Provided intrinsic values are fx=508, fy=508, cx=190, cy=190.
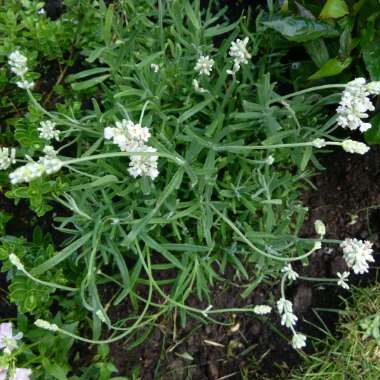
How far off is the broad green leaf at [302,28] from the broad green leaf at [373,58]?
0.35 feet

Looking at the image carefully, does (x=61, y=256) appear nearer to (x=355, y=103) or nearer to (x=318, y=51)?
(x=355, y=103)

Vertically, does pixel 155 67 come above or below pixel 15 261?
above

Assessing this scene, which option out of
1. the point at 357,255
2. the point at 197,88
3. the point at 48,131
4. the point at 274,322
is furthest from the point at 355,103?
the point at 274,322

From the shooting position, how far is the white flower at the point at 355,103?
109 centimetres

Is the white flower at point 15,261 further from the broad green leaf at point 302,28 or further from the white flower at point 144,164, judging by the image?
the broad green leaf at point 302,28

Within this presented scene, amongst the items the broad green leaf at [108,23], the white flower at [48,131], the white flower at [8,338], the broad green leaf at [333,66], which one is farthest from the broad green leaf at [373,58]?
the white flower at [8,338]

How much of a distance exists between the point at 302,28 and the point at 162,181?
0.59 meters

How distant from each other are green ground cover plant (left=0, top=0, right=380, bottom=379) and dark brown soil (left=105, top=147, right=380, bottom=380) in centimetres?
8

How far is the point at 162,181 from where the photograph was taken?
1.45 m

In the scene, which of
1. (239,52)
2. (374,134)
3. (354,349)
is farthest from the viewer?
A: (354,349)

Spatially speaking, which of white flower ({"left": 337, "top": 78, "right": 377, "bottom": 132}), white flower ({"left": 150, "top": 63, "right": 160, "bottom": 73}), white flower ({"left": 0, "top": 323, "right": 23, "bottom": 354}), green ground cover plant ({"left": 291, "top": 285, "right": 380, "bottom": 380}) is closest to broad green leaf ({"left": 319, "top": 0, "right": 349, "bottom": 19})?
white flower ({"left": 337, "top": 78, "right": 377, "bottom": 132})

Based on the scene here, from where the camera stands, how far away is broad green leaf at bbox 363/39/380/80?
1461mm

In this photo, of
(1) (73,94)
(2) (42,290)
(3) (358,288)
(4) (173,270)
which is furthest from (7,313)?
(3) (358,288)

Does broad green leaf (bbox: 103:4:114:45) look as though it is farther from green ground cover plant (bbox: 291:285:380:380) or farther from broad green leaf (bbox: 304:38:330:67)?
green ground cover plant (bbox: 291:285:380:380)
